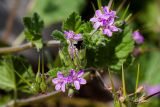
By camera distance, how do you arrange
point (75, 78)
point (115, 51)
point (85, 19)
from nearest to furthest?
point (75, 78)
point (115, 51)
point (85, 19)

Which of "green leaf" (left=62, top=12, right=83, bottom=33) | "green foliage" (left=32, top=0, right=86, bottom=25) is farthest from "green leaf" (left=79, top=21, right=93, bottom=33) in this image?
"green foliage" (left=32, top=0, right=86, bottom=25)

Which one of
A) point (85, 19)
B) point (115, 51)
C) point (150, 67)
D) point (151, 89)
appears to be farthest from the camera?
point (85, 19)

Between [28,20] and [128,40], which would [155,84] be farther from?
[28,20]

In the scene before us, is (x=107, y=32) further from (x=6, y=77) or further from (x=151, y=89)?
(x=151, y=89)

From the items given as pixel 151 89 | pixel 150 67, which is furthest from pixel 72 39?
pixel 150 67

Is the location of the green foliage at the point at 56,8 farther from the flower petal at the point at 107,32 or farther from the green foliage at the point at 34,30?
the flower petal at the point at 107,32

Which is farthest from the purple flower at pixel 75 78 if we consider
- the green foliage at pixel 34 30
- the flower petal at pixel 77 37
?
the green foliage at pixel 34 30

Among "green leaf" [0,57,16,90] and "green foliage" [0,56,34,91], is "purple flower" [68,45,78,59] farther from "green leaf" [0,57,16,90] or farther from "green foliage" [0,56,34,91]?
"green leaf" [0,57,16,90]
